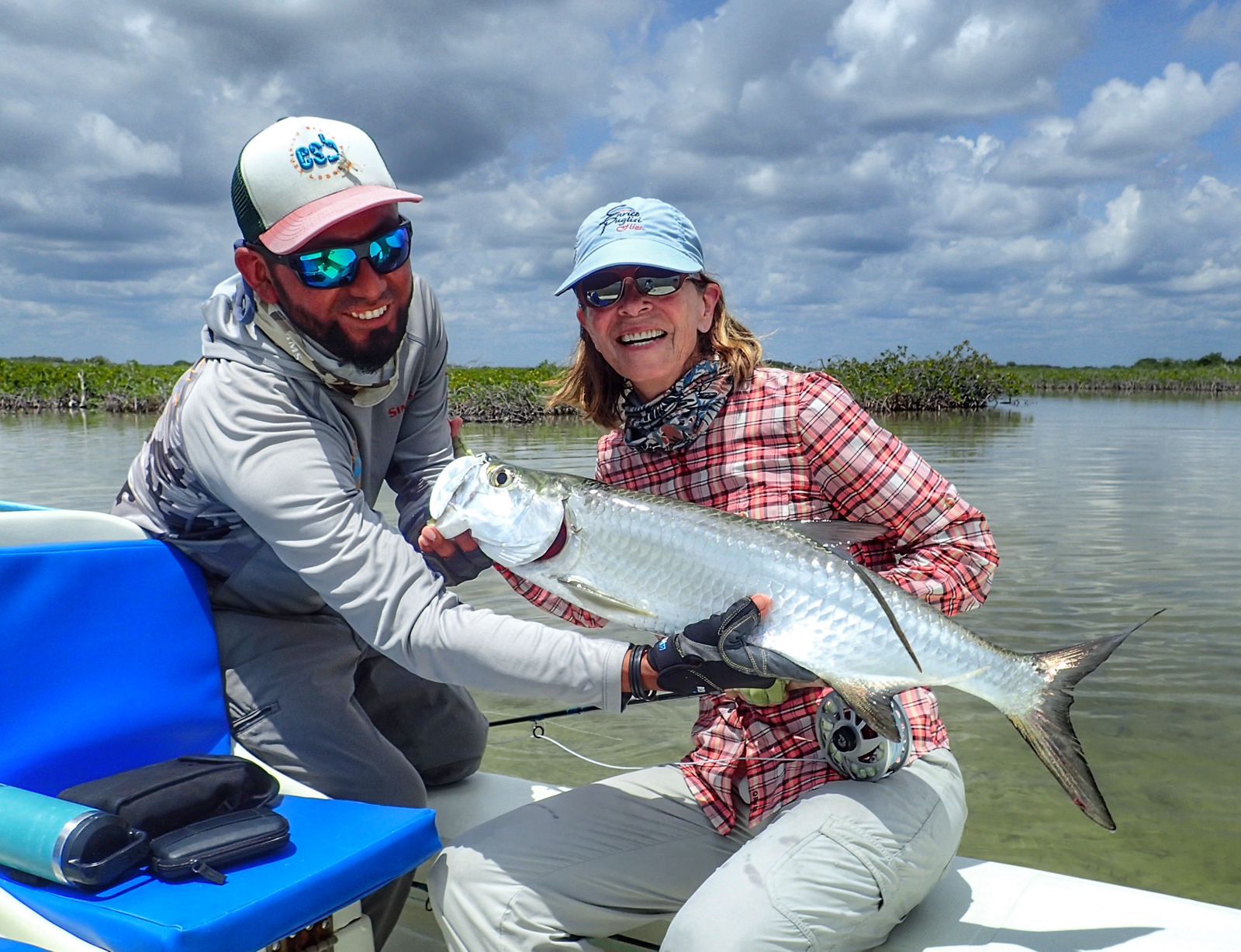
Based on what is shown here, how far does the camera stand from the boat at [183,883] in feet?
6.72

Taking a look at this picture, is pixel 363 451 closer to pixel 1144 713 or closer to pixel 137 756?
pixel 137 756

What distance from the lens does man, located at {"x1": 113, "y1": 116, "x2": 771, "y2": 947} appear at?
250 centimetres

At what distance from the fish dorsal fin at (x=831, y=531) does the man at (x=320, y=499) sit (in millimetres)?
365

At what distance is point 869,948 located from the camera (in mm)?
2496

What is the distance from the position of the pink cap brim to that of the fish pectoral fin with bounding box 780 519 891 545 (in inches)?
55.4

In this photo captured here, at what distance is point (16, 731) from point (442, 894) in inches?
45.6

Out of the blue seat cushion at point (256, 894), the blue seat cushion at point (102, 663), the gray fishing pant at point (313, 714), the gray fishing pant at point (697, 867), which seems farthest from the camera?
the gray fishing pant at point (313, 714)

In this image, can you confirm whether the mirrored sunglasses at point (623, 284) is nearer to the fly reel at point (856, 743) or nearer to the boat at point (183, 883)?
the fly reel at point (856, 743)

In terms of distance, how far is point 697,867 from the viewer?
9.00 ft

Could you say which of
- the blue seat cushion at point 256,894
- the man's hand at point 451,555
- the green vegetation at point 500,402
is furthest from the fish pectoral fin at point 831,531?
the green vegetation at point 500,402

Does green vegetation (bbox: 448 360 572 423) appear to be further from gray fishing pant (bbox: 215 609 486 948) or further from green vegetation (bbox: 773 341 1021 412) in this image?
gray fishing pant (bbox: 215 609 486 948)

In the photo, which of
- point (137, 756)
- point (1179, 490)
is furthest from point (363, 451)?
point (1179, 490)

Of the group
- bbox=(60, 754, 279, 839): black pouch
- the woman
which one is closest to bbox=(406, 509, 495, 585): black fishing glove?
the woman

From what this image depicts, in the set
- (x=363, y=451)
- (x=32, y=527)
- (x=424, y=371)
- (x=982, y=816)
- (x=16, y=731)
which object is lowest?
(x=982, y=816)
